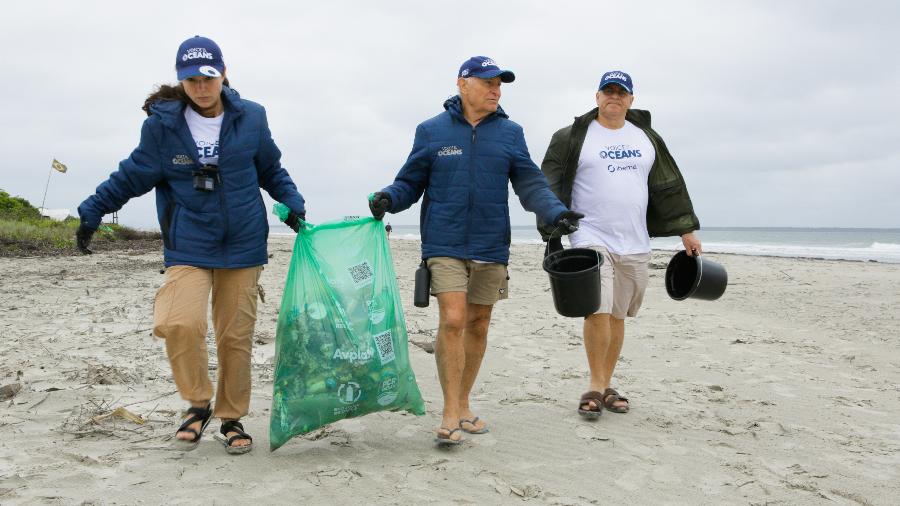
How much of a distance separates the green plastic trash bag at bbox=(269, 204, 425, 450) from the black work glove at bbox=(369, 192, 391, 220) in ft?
0.55

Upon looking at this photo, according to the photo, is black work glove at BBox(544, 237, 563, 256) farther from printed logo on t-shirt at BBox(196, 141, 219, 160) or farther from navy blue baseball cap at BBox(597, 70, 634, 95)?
printed logo on t-shirt at BBox(196, 141, 219, 160)

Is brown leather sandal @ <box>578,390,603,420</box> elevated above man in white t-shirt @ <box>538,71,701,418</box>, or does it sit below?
below

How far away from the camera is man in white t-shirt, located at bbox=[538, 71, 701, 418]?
3.87m

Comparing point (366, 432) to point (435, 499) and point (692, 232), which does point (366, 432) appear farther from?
point (692, 232)

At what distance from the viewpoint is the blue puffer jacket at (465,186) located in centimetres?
335

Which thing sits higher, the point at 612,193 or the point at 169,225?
the point at 612,193

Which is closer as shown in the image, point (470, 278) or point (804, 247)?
point (470, 278)

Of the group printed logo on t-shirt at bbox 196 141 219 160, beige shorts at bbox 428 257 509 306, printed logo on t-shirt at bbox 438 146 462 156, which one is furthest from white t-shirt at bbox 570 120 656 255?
printed logo on t-shirt at bbox 196 141 219 160

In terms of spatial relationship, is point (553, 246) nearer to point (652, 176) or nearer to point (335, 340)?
point (652, 176)

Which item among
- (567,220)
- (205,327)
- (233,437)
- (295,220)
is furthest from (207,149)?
(567,220)

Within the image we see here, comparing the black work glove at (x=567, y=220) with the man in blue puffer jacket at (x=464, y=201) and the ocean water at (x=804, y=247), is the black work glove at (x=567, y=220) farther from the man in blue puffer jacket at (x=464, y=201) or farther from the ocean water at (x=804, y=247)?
the ocean water at (x=804, y=247)

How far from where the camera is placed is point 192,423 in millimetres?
3061

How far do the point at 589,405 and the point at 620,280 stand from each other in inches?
29.2

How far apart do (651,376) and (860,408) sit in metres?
1.25
